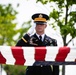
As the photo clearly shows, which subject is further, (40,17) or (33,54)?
(40,17)

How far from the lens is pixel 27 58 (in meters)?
5.45


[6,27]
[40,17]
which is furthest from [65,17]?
[6,27]

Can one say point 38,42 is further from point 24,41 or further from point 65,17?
point 65,17

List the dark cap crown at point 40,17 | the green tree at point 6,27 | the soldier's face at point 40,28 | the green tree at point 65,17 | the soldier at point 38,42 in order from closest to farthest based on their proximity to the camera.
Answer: the soldier's face at point 40,28
the soldier at point 38,42
the dark cap crown at point 40,17
the green tree at point 65,17
the green tree at point 6,27

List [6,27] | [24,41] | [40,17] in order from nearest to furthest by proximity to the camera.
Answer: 1. [24,41]
2. [40,17]
3. [6,27]

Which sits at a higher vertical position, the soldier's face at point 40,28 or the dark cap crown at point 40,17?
the dark cap crown at point 40,17

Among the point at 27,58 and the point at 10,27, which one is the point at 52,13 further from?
the point at 10,27

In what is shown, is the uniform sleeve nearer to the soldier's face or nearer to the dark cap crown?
the soldier's face

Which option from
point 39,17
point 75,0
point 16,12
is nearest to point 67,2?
point 75,0

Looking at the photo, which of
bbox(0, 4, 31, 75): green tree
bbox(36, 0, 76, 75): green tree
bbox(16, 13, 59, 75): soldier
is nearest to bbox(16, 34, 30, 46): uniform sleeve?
bbox(16, 13, 59, 75): soldier

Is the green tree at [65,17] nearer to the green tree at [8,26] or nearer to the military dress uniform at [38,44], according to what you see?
the military dress uniform at [38,44]

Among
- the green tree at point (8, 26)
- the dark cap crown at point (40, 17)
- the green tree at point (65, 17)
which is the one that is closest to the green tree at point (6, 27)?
the green tree at point (8, 26)

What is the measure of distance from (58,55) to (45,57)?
0.73 ft

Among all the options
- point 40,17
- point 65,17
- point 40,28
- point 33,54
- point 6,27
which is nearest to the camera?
point 40,28
